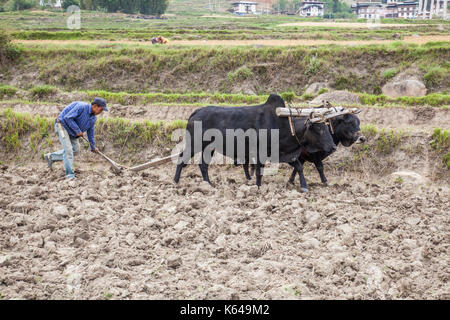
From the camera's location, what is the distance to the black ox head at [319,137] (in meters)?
8.26

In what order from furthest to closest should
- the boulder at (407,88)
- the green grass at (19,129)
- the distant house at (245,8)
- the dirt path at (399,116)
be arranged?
the distant house at (245,8)
the boulder at (407,88)
the dirt path at (399,116)
the green grass at (19,129)

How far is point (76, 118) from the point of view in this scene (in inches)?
336

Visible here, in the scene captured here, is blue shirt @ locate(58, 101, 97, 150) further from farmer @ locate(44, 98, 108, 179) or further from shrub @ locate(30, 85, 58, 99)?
shrub @ locate(30, 85, 58, 99)

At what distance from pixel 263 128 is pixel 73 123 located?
3.16 metres

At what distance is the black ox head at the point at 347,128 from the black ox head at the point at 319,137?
1.86ft

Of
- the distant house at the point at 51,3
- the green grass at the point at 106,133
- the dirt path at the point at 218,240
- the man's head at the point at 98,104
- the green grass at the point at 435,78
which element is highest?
the distant house at the point at 51,3

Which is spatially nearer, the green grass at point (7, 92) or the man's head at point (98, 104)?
the man's head at point (98, 104)

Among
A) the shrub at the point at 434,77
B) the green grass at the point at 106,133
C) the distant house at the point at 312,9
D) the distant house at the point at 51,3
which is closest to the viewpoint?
the green grass at the point at 106,133

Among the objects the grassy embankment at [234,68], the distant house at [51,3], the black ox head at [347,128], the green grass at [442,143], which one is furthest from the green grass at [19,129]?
the distant house at [51,3]

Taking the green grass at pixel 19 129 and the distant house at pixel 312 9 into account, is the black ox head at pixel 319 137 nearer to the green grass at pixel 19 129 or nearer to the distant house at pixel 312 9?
the green grass at pixel 19 129

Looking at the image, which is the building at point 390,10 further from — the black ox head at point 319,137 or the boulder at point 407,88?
the black ox head at point 319,137

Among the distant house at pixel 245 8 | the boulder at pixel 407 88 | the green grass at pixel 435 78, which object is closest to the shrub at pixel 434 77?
the green grass at pixel 435 78

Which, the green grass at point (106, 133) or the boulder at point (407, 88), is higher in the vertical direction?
the boulder at point (407, 88)
